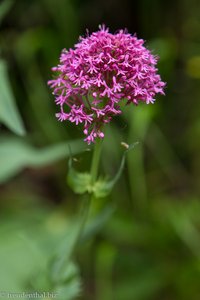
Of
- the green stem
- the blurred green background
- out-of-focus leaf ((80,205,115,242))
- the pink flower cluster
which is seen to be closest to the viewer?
the pink flower cluster

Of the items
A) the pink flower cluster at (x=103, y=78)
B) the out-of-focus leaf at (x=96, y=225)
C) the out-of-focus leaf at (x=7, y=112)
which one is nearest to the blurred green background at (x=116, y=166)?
the out-of-focus leaf at (x=7, y=112)

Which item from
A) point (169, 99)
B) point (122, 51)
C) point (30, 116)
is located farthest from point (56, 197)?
point (122, 51)

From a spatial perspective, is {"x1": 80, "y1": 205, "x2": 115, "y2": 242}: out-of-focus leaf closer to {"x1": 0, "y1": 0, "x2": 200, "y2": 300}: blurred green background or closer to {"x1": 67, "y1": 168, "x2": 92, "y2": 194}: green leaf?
{"x1": 67, "y1": 168, "x2": 92, "y2": 194}: green leaf

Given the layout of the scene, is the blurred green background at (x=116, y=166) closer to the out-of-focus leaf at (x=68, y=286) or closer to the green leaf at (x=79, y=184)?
the out-of-focus leaf at (x=68, y=286)

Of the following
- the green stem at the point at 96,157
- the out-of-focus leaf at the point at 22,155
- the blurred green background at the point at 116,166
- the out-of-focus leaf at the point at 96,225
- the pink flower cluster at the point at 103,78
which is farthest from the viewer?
the blurred green background at the point at 116,166

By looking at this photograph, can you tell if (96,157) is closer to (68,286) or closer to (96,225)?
(96,225)

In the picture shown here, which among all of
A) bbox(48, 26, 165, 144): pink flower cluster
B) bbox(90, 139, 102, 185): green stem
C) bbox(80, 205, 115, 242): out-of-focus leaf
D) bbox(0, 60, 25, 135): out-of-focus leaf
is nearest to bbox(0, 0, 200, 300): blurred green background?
bbox(0, 60, 25, 135): out-of-focus leaf

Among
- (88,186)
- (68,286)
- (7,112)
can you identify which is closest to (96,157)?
(88,186)
